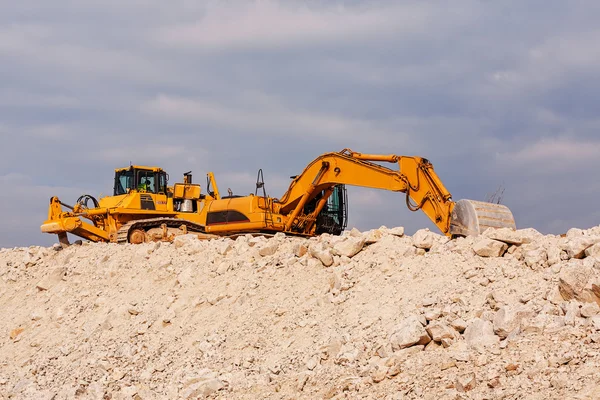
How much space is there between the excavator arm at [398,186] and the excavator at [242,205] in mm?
20

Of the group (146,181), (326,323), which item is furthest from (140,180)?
(326,323)

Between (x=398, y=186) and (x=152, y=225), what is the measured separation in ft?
24.4

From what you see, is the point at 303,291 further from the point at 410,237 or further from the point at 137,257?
the point at 137,257

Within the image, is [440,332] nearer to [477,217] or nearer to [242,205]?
[477,217]

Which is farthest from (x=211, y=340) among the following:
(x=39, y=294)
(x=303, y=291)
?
(x=39, y=294)

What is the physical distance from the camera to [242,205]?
1830cm

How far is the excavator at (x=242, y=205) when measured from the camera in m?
15.0

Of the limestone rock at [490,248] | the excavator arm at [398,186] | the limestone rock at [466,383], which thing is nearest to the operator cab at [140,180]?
the excavator arm at [398,186]

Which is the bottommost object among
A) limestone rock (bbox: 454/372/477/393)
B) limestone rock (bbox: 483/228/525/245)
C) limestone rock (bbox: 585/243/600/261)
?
limestone rock (bbox: 454/372/477/393)

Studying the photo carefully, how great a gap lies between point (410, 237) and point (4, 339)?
8275mm

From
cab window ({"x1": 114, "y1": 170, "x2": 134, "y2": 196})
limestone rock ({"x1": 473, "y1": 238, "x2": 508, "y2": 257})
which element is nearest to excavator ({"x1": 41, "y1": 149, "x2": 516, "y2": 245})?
cab window ({"x1": 114, "y1": 170, "x2": 134, "y2": 196})

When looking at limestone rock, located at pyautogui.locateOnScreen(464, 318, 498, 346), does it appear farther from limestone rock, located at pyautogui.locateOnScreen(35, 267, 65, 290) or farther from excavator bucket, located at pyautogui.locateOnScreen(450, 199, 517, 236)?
limestone rock, located at pyautogui.locateOnScreen(35, 267, 65, 290)

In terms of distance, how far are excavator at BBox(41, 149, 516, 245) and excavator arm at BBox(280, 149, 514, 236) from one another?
0.02 m

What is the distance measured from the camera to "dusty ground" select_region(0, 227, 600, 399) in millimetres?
7797
